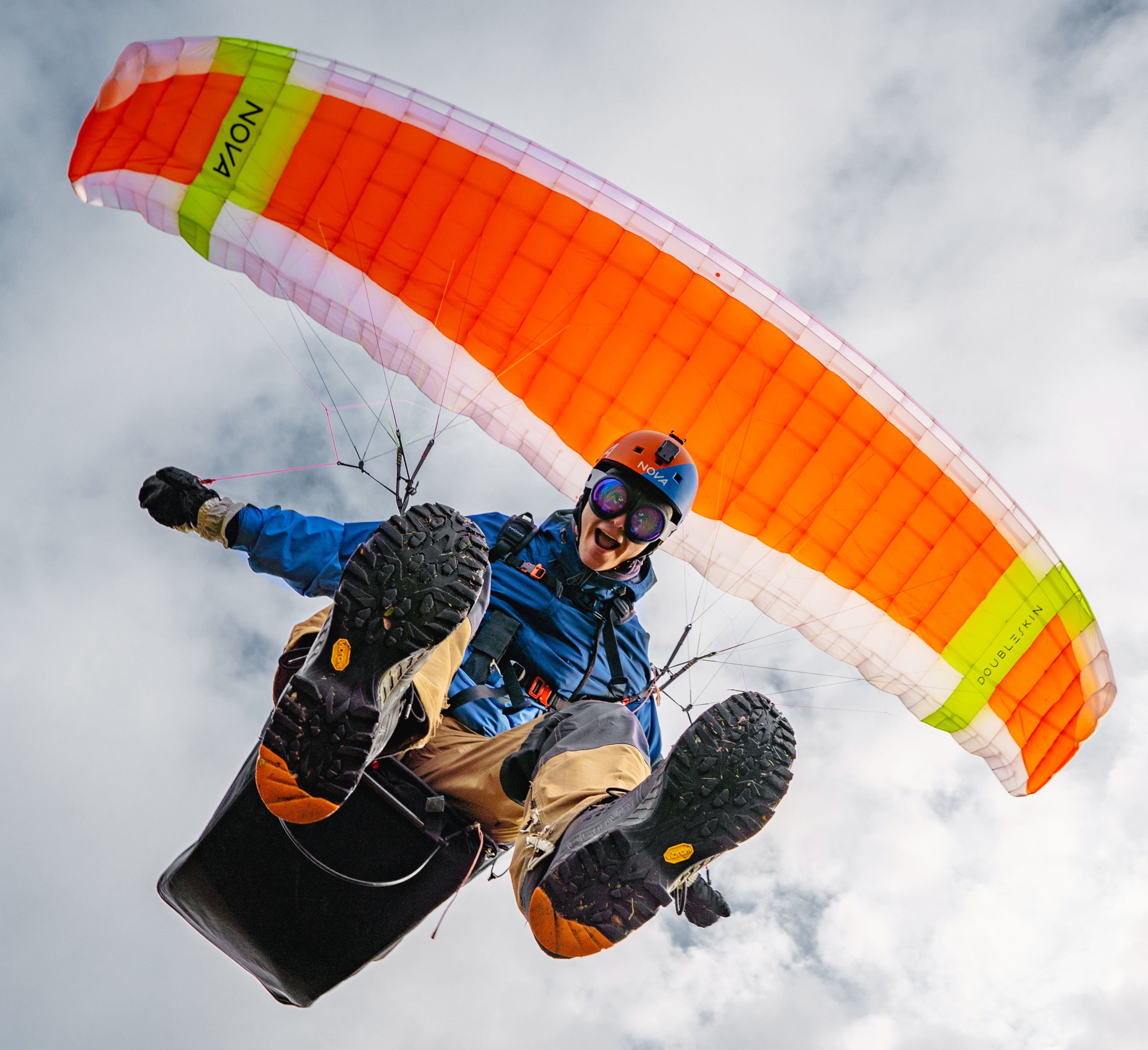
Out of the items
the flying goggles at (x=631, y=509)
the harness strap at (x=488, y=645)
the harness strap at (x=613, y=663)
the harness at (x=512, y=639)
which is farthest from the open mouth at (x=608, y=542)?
the harness strap at (x=488, y=645)

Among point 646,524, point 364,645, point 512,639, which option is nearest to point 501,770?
point 512,639

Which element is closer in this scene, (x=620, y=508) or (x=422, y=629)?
(x=422, y=629)

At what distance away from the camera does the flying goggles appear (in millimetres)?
4277

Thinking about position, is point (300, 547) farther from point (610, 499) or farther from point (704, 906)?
point (704, 906)

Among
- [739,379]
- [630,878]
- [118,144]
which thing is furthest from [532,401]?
[630,878]

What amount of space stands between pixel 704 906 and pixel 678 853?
2339 millimetres

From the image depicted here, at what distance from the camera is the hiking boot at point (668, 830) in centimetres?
267

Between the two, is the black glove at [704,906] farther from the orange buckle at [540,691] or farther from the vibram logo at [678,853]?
the vibram logo at [678,853]

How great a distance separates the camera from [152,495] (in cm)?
442

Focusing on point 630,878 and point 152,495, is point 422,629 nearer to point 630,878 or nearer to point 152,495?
point 630,878

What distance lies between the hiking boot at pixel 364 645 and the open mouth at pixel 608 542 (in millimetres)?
1607

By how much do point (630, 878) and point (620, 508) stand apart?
1.94 metres

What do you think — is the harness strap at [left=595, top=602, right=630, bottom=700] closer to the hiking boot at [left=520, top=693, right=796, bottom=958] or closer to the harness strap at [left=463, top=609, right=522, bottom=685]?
the harness strap at [left=463, top=609, right=522, bottom=685]

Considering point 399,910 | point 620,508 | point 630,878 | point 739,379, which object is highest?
point 739,379
